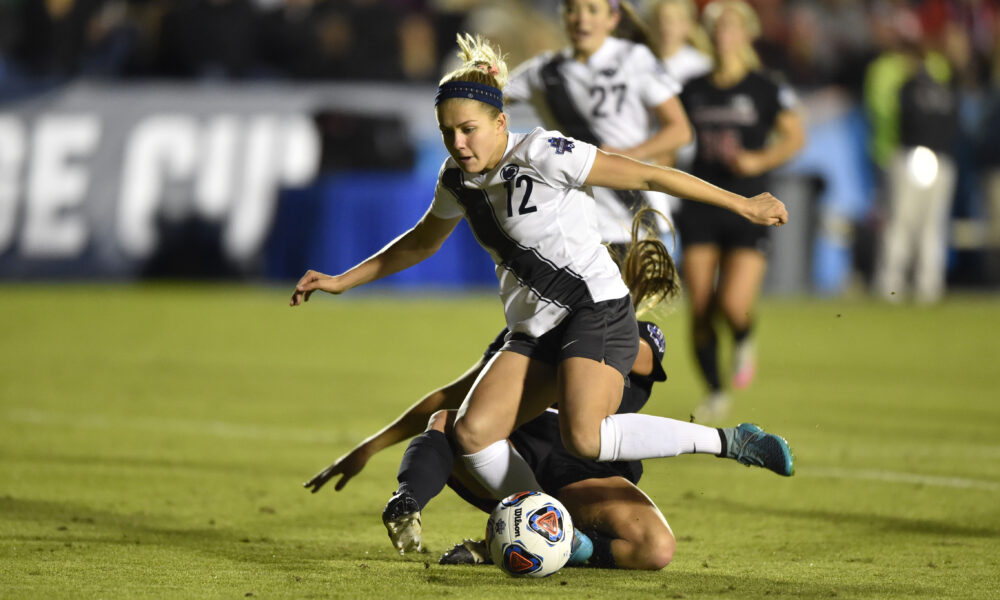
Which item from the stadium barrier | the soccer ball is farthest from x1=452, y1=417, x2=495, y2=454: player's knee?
the stadium barrier

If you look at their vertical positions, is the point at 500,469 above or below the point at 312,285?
below

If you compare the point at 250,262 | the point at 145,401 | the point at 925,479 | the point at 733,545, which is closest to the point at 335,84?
the point at 250,262

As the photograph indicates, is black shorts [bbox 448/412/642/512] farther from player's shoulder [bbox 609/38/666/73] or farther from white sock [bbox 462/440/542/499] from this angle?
player's shoulder [bbox 609/38/666/73]

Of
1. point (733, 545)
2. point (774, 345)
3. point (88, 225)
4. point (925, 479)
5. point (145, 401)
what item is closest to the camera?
point (733, 545)

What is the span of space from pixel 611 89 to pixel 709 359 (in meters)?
2.02

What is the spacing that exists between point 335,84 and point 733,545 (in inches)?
517

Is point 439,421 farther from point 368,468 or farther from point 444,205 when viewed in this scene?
point 368,468

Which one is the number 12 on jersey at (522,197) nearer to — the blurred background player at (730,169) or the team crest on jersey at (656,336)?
the team crest on jersey at (656,336)

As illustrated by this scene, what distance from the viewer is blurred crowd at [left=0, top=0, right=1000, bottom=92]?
57.4 ft

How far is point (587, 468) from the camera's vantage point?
523 centimetres

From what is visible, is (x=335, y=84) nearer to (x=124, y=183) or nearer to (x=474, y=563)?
(x=124, y=183)

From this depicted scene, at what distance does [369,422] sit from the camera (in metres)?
8.52

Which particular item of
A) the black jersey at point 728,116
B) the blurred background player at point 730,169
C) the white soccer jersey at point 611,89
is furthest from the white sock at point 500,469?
the black jersey at point 728,116

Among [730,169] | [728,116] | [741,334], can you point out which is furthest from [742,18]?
[741,334]
